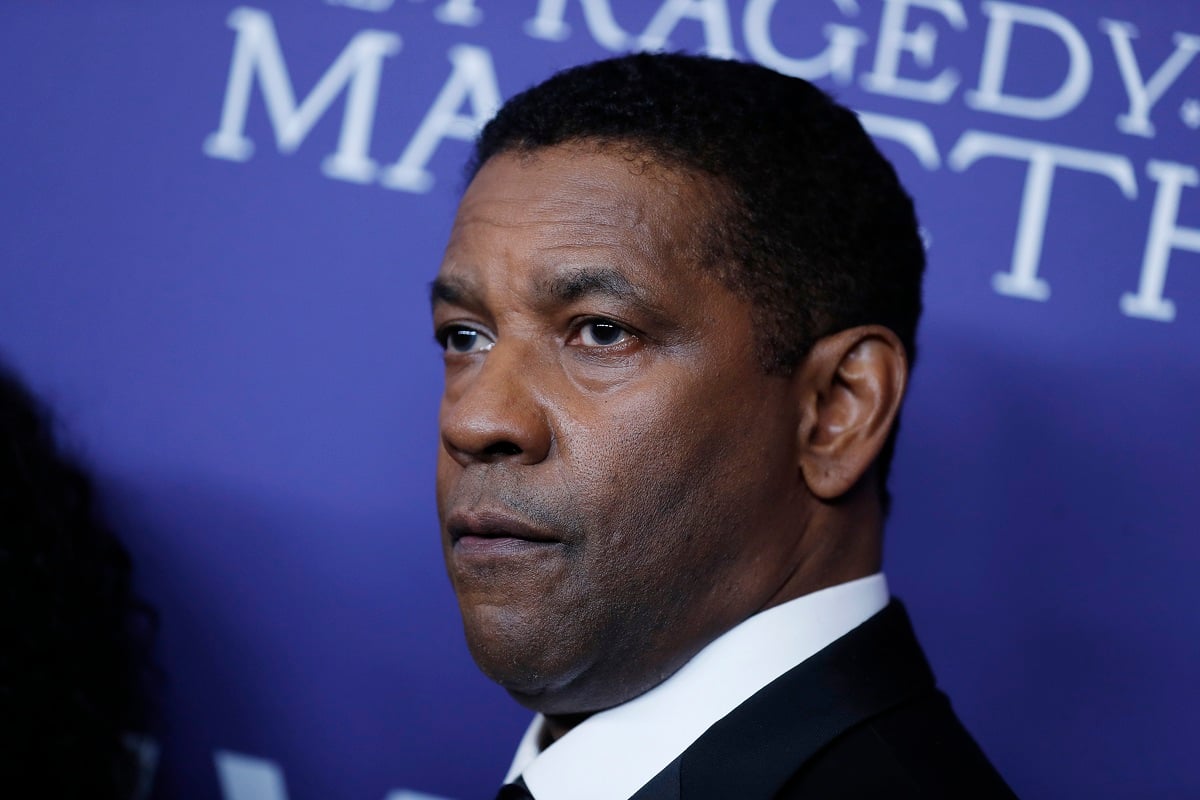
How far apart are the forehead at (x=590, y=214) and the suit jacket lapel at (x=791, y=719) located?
41 centimetres

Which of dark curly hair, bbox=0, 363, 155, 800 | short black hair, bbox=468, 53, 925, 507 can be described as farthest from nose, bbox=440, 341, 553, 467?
dark curly hair, bbox=0, 363, 155, 800

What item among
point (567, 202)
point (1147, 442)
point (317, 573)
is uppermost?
point (567, 202)

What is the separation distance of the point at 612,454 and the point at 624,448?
13mm

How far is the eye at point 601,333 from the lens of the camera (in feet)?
4.27

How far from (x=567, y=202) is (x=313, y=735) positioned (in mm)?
1203

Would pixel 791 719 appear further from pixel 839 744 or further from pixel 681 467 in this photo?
pixel 681 467

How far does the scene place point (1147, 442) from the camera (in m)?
1.96

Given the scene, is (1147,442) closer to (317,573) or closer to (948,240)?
(948,240)

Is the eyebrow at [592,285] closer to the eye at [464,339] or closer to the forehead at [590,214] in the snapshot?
the forehead at [590,214]

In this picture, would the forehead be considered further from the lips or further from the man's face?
the lips

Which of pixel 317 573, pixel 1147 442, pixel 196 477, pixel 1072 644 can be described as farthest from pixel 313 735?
pixel 1147 442

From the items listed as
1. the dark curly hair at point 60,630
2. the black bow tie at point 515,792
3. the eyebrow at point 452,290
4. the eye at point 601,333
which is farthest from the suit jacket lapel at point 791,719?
the dark curly hair at point 60,630

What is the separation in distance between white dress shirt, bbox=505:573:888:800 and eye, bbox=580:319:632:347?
0.30 metres

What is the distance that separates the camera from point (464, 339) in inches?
56.5
